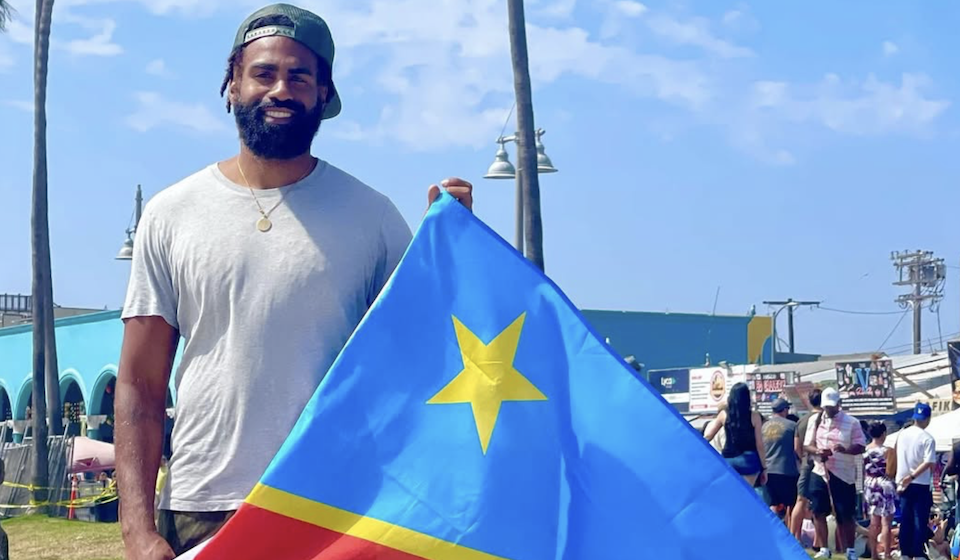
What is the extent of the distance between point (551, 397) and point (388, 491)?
15.4 inches

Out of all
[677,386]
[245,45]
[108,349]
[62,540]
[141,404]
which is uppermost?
[245,45]

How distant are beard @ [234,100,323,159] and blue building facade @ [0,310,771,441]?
36.0m

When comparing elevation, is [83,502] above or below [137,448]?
below

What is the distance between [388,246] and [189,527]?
0.72m

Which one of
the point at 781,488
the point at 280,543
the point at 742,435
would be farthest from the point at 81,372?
the point at 280,543

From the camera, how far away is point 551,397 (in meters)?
3.07

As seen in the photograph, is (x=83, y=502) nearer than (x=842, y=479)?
No

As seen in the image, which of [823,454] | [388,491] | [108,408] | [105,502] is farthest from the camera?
[108,408]

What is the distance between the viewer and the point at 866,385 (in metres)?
28.0

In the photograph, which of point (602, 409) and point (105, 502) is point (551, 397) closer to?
point (602, 409)

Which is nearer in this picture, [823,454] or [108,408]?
[823,454]

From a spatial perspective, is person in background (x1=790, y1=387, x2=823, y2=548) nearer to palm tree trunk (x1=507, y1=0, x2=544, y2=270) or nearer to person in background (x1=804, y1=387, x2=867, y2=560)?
person in background (x1=804, y1=387, x2=867, y2=560)

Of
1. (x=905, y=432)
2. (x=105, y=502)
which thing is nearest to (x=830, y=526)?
(x=905, y=432)

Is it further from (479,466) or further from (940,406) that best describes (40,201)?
(479,466)
